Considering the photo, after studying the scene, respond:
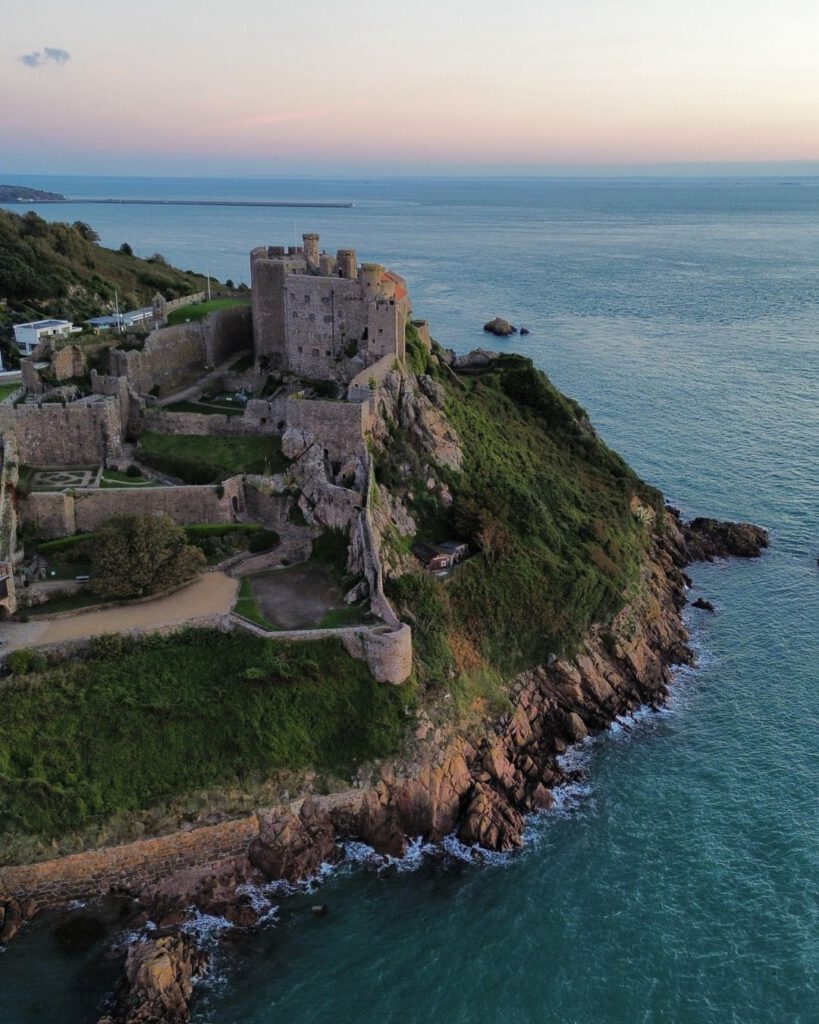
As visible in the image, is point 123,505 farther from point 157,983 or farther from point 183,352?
point 157,983

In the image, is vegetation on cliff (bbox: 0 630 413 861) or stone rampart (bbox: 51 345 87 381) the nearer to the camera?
vegetation on cliff (bbox: 0 630 413 861)

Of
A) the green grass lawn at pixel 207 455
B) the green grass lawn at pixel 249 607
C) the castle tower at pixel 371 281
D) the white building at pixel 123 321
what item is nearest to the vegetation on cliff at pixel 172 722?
the green grass lawn at pixel 249 607

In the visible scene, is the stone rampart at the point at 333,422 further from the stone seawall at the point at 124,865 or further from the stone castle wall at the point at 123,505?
the stone seawall at the point at 124,865

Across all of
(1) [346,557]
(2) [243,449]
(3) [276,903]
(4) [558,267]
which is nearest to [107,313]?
(2) [243,449]

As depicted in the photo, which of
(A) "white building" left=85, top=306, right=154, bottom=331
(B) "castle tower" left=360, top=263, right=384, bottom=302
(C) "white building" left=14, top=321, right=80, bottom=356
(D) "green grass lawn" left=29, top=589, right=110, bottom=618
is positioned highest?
(B) "castle tower" left=360, top=263, right=384, bottom=302

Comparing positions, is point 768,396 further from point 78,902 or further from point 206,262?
point 206,262

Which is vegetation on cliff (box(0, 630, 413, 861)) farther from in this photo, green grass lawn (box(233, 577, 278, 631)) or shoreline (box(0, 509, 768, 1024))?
shoreline (box(0, 509, 768, 1024))

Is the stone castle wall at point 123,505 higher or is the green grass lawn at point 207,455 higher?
the green grass lawn at point 207,455

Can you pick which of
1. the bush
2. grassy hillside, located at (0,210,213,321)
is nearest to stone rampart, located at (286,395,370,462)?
the bush
